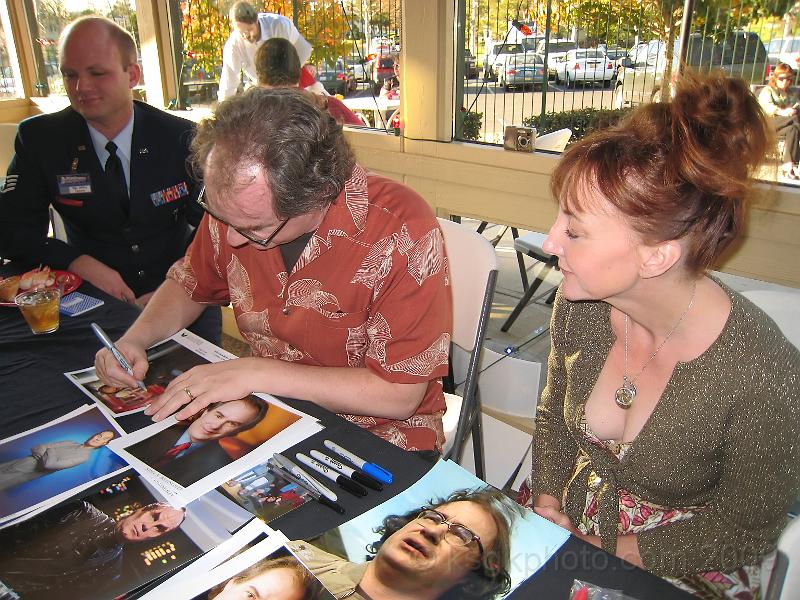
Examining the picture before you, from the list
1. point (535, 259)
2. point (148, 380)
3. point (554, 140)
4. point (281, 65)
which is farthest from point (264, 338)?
point (281, 65)

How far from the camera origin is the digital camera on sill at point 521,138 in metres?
2.76

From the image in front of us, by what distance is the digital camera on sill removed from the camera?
2.76m

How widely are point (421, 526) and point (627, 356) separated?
2.23 ft

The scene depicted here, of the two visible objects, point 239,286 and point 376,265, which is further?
point 239,286

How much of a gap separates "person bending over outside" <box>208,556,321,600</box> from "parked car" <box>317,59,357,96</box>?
3292mm

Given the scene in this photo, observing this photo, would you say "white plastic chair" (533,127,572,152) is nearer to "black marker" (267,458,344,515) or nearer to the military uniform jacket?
the military uniform jacket

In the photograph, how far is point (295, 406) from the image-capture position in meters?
1.25

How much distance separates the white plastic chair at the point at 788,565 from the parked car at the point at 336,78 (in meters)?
3.43

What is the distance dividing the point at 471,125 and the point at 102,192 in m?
1.71

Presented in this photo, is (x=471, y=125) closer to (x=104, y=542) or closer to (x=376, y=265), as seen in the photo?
(x=376, y=265)

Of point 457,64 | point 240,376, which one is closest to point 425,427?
point 240,376

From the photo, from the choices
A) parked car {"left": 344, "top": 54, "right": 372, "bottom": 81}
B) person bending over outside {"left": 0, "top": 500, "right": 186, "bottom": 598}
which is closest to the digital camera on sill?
parked car {"left": 344, "top": 54, "right": 372, "bottom": 81}

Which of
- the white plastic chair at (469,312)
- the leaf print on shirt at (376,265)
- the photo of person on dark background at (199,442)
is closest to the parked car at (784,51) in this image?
the white plastic chair at (469,312)

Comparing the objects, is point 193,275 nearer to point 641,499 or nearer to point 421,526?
point 421,526
